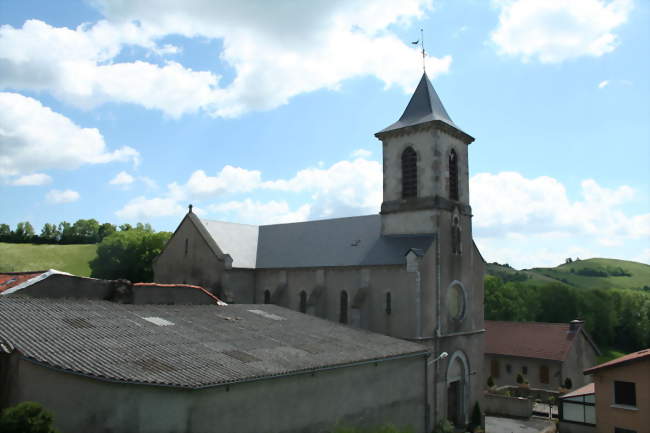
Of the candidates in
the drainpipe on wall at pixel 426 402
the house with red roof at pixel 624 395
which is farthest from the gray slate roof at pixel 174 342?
the house with red roof at pixel 624 395

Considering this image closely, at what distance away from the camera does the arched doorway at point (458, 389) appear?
102ft

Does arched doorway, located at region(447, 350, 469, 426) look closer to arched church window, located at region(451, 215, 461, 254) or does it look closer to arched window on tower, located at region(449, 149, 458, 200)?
arched church window, located at region(451, 215, 461, 254)

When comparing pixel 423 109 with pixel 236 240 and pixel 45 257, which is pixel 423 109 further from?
pixel 45 257

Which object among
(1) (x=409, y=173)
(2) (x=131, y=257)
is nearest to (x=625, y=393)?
(1) (x=409, y=173)

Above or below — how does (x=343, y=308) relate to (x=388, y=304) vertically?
below

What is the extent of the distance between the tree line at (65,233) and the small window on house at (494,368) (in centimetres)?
6511

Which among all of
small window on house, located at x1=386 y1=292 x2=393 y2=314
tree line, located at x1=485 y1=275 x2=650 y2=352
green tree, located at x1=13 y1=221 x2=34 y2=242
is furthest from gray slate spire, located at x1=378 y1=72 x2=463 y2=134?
green tree, located at x1=13 y1=221 x2=34 y2=242

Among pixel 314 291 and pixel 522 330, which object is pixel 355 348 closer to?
pixel 314 291

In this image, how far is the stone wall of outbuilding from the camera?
1411 centimetres

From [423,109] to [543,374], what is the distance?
2802cm

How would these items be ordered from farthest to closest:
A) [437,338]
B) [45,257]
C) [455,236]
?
[45,257] → [455,236] → [437,338]

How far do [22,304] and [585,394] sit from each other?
30.5 metres

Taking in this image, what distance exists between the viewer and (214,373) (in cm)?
1566

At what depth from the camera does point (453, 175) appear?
3391cm
